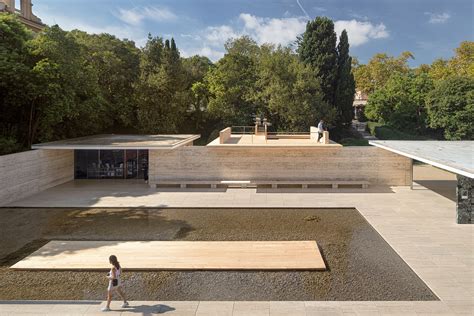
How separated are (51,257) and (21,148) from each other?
44.2 ft

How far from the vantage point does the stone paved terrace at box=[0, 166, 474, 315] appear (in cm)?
819

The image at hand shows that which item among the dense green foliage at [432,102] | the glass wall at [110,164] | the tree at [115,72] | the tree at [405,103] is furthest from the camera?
the tree at [405,103]

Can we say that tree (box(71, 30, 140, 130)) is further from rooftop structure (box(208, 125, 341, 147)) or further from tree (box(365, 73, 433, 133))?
tree (box(365, 73, 433, 133))

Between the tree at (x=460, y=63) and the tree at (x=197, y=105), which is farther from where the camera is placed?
the tree at (x=460, y=63)

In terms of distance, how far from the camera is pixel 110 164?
24.5m

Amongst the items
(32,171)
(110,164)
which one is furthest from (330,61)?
(32,171)

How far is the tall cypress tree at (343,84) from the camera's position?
4138cm

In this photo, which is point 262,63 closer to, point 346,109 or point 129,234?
point 346,109

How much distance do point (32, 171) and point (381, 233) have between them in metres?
17.1

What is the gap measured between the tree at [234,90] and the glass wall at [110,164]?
45.5 feet

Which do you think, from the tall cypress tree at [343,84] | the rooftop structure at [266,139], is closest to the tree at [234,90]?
the rooftop structure at [266,139]

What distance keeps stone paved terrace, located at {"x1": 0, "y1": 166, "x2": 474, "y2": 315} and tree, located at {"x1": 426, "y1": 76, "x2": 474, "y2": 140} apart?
14201mm

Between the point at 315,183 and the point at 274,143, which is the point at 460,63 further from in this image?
the point at 315,183

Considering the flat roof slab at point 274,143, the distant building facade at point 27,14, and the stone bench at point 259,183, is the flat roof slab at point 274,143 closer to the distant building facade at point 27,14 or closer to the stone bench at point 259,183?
the stone bench at point 259,183
